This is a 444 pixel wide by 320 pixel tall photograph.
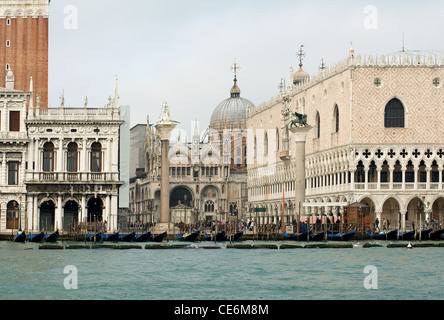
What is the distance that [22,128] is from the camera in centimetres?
6656

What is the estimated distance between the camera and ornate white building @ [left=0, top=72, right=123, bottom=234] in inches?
2579

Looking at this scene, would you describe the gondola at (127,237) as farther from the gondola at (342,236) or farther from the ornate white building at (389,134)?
the ornate white building at (389,134)

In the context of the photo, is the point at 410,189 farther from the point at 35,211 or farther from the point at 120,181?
the point at 35,211

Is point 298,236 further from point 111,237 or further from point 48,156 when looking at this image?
point 48,156

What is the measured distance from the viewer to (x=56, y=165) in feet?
217

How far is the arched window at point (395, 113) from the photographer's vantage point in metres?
72.1

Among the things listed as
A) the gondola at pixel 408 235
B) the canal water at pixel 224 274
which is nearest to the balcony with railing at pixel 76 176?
the canal water at pixel 224 274

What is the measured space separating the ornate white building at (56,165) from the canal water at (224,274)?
44.7ft

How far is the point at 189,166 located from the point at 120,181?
45.3 meters

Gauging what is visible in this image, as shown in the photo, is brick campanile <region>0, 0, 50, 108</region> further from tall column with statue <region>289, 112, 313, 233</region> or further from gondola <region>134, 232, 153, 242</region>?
tall column with statue <region>289, 112, 313, 233</region>

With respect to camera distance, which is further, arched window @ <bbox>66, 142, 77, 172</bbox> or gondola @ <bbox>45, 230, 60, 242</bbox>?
arched window @ <bbox>66, 142, 77, 172</bbox>

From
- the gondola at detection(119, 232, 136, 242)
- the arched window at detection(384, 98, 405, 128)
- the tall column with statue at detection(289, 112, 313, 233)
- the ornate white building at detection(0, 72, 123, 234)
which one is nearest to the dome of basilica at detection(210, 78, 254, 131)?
the arched window at detection(384, 98, 405, 128)

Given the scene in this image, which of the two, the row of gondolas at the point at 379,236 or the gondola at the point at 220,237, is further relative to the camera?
the gondola at the point at 220,237

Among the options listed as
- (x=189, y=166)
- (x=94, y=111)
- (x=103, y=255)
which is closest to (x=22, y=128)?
(x=94, y=111)
